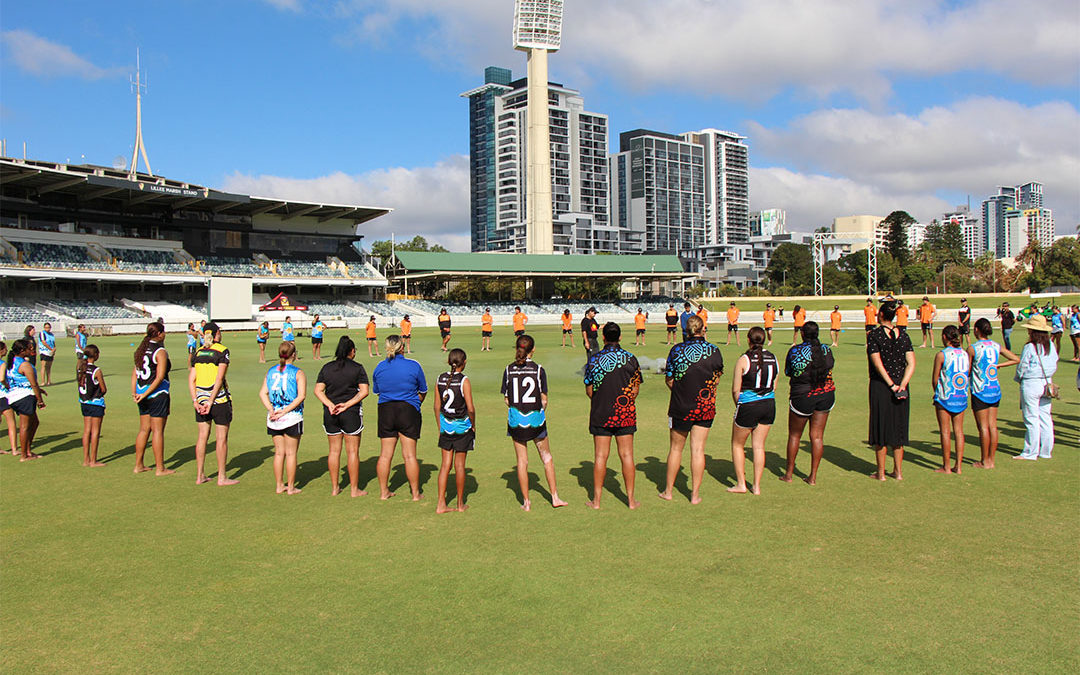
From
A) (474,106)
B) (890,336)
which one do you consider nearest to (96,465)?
(890,336)

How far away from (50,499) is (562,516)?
5.78 metres

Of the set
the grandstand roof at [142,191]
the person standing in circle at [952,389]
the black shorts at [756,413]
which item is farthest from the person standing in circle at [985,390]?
the grandstand roof at [142,191]

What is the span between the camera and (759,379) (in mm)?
7238

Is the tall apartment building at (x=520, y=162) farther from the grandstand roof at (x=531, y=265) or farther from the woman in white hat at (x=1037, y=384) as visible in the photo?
the woman in white hat at (x=1037, y=384)

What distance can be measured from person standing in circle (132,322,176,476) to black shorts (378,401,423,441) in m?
3.37

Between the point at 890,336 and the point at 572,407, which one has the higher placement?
the point at 890,336

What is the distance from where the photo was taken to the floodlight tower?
280ft

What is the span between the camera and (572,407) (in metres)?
13.8

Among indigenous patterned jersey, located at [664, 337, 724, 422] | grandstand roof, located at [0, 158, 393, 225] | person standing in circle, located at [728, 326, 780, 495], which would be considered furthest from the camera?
grandstand roof, located at [0, 158, 393, 225]

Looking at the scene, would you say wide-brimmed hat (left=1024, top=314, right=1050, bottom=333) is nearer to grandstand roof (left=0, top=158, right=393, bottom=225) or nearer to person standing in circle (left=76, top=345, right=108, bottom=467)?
person standing in circle (left=76, top=345, right=108, bottom=467)

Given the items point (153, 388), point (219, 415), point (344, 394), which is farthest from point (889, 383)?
point (153, 388)

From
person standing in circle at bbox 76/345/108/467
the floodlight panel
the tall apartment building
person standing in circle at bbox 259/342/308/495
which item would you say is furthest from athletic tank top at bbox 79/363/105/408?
the tall apartment building

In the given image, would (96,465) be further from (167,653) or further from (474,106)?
(474,106)

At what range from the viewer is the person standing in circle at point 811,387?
299 inches
